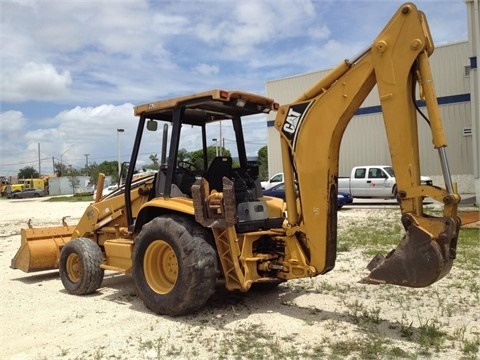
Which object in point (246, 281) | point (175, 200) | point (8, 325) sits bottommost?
point (8, 325)

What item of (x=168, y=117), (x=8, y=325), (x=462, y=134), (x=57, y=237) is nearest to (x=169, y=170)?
(x=168, y=117)

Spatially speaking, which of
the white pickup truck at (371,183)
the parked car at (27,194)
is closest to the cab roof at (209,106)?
the white pickup truck at (371,183)

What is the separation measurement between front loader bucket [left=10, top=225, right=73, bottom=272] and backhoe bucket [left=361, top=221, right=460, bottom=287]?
5.67 metres

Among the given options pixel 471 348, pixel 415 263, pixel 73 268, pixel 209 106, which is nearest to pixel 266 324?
pixel 415 263

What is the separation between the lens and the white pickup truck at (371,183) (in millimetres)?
22750

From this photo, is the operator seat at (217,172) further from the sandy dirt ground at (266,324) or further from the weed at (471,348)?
the weed at (471,348)

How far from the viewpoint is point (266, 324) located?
5.59 m

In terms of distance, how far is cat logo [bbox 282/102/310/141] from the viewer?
5.61 meters

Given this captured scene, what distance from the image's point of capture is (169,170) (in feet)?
21.3

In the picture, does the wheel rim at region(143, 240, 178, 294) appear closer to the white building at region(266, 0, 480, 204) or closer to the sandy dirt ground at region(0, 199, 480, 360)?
the sandy dirt ground at region(0, 199, 480, 360)

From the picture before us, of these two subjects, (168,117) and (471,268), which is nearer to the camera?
(168,117)

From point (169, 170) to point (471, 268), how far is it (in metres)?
4.99

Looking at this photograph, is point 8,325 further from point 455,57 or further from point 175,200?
point 455,57

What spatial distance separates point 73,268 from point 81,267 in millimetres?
446
